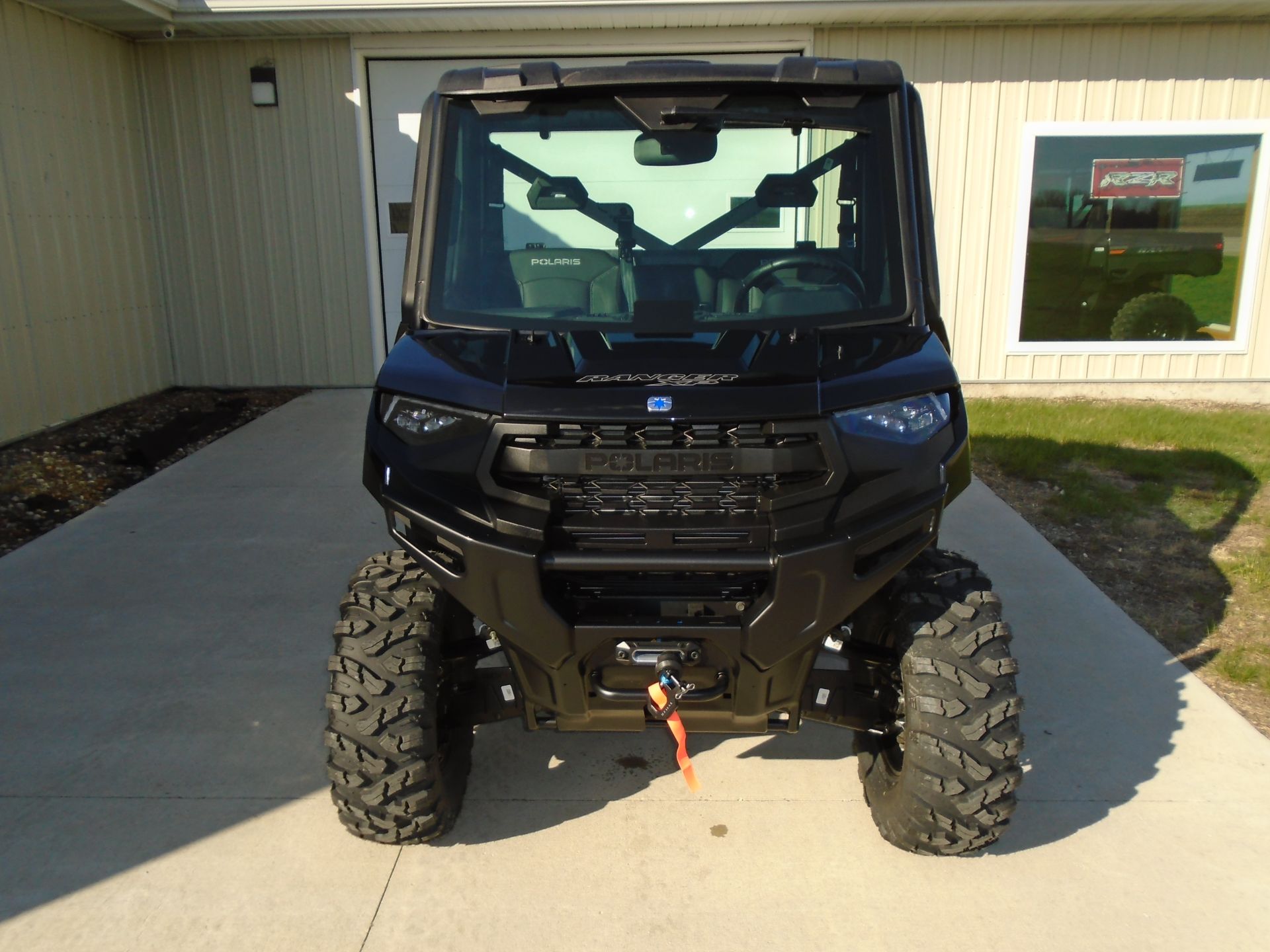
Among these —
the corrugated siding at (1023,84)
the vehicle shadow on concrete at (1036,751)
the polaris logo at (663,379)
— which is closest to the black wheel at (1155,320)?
the corrugated siding at (1023,84)

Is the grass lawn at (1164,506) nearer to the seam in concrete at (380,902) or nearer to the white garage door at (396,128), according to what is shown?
the seam in concrete at (380,902)

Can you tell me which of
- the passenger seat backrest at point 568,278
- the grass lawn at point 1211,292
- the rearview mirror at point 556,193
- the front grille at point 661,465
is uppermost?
the rearview mirror at point 556,193

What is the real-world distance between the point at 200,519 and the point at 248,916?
3.62m

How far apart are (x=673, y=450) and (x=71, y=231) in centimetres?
743

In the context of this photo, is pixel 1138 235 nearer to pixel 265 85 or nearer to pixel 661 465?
pixel 265 85

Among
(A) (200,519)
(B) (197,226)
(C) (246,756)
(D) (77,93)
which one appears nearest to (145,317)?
(B) (197,226)

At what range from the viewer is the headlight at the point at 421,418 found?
101 inches

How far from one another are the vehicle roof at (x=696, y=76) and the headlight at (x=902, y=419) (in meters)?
0.90

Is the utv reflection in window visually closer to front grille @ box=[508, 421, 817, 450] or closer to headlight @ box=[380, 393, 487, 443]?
front grille @ box=[508, 421, 817, 450]

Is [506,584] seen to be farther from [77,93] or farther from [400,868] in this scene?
[77,93]

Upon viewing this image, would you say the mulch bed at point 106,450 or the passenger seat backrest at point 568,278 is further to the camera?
the mulch bed at point 106,450

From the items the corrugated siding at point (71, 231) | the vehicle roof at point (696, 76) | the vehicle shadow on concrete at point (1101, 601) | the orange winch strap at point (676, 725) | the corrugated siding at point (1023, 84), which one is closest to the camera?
the orange winch strap at point (676, 725)

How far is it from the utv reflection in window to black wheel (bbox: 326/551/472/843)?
308 inches

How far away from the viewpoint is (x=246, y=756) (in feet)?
11.7
